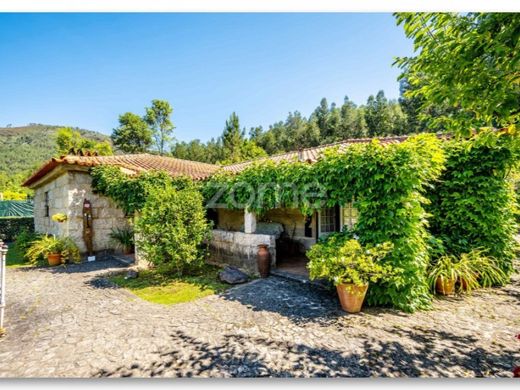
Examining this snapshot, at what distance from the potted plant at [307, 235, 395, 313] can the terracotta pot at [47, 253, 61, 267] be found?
836 cm

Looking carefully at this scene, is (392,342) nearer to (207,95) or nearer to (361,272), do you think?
(361,272)

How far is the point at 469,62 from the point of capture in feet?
8.55

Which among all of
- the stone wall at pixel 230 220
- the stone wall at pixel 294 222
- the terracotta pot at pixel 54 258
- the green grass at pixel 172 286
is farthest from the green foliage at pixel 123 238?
the stone wall at pixel 294 222

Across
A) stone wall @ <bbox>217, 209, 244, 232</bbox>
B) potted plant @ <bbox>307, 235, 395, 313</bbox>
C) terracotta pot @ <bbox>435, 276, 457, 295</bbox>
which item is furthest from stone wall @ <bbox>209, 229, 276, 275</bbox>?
terracotta pot @ <bbox>435, 276, 457, 295</bbox>

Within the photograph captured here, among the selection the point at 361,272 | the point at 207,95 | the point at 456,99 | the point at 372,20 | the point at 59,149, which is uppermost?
the point at 59,149

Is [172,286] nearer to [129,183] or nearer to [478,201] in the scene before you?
[129,183]

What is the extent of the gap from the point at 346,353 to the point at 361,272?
5.03ft

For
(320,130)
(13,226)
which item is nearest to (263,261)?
(13,226)

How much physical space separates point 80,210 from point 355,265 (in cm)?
894

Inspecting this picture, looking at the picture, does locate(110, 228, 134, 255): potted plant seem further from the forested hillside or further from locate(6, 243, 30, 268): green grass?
the forested hillside

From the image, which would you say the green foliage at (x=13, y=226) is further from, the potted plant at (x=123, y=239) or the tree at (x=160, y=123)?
the tree at (x=160, y=123)

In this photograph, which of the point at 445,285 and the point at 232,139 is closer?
the point at 445,285

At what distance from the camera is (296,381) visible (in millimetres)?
2836

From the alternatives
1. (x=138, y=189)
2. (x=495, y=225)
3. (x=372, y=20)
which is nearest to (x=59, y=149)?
(x=138, y=189)
